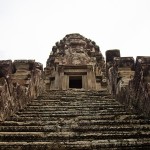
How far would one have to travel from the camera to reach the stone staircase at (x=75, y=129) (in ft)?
12.5

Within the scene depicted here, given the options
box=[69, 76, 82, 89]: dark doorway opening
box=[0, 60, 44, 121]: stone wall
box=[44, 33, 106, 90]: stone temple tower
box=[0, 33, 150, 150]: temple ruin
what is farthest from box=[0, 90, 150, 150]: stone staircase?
box=[69, 76, 82, 89]: dark doorway opening

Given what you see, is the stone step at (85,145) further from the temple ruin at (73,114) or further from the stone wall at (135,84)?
the stone wall at (135,84)

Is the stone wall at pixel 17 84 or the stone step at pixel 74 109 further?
the stone step at pixel 74 109

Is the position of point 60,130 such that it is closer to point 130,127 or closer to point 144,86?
point 130,127

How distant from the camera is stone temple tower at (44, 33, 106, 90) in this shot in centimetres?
1209

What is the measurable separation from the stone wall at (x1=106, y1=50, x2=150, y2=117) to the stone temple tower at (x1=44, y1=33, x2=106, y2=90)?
4.09 meters

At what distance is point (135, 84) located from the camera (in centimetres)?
566

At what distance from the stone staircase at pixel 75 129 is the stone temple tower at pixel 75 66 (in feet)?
17.7

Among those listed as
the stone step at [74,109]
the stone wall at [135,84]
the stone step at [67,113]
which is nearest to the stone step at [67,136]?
the stone wall at [135,84]

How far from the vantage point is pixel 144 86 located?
502cm

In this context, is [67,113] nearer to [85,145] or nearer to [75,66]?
[85,145]

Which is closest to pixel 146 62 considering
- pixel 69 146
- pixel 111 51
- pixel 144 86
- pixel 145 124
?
pixel 144 86

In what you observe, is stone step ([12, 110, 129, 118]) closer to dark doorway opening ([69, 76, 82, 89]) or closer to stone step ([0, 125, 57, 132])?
stone step ([0, 125, 57, 132])

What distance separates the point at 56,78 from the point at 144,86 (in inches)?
296
